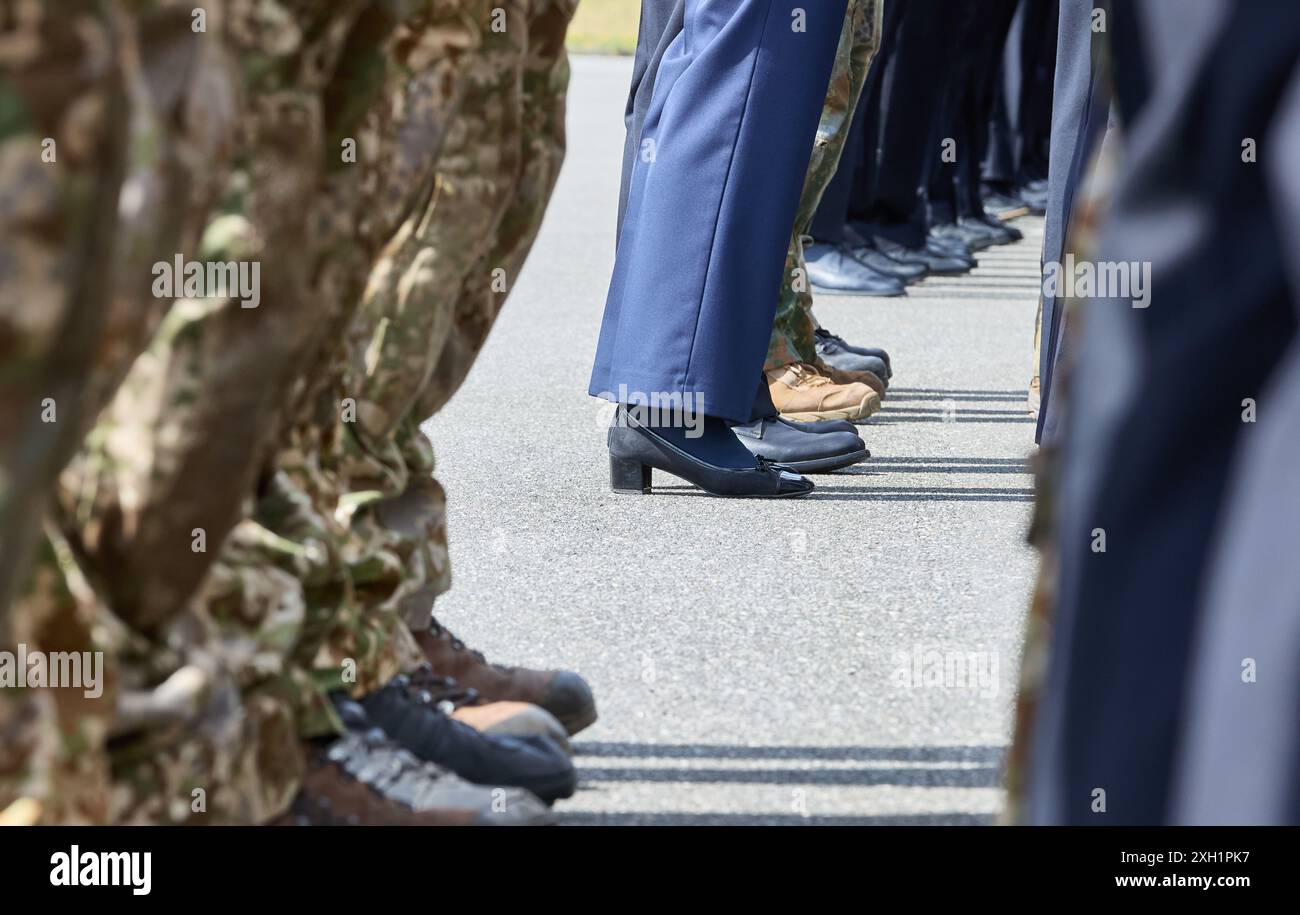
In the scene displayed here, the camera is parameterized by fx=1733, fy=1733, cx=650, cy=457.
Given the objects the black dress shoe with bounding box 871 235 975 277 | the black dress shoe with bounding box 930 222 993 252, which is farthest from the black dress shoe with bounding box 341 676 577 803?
the black dress shoe with bounding box 930 222 993 252

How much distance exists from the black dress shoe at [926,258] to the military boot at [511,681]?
14.2 ft

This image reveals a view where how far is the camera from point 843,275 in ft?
18.5

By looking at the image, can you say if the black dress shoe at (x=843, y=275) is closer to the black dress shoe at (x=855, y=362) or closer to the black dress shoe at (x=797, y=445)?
the black dress shoe at (x=855, y=362)

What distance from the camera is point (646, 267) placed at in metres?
2.81

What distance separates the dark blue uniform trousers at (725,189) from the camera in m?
2.73

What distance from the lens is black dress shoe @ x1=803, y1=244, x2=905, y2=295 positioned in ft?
18.3

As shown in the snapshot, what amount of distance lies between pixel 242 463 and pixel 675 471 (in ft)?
5.86

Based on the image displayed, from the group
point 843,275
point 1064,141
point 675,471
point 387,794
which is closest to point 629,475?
point 675,471

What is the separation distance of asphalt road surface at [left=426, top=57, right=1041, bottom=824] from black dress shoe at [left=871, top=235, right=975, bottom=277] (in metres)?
1.93

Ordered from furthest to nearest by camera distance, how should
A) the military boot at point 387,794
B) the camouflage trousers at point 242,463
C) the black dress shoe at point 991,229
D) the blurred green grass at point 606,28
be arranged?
the blurred green grass at point 606,28 < the black dress shoe at point 991,229 < the military boot at point 387,794 < the camouflage trousers at point 242,463

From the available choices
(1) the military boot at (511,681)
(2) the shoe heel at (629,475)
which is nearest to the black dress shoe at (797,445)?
(2) the shoe heel at (629,475)

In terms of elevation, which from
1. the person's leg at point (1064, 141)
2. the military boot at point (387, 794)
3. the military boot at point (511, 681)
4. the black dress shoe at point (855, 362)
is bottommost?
the military boot at point (387, 794)
